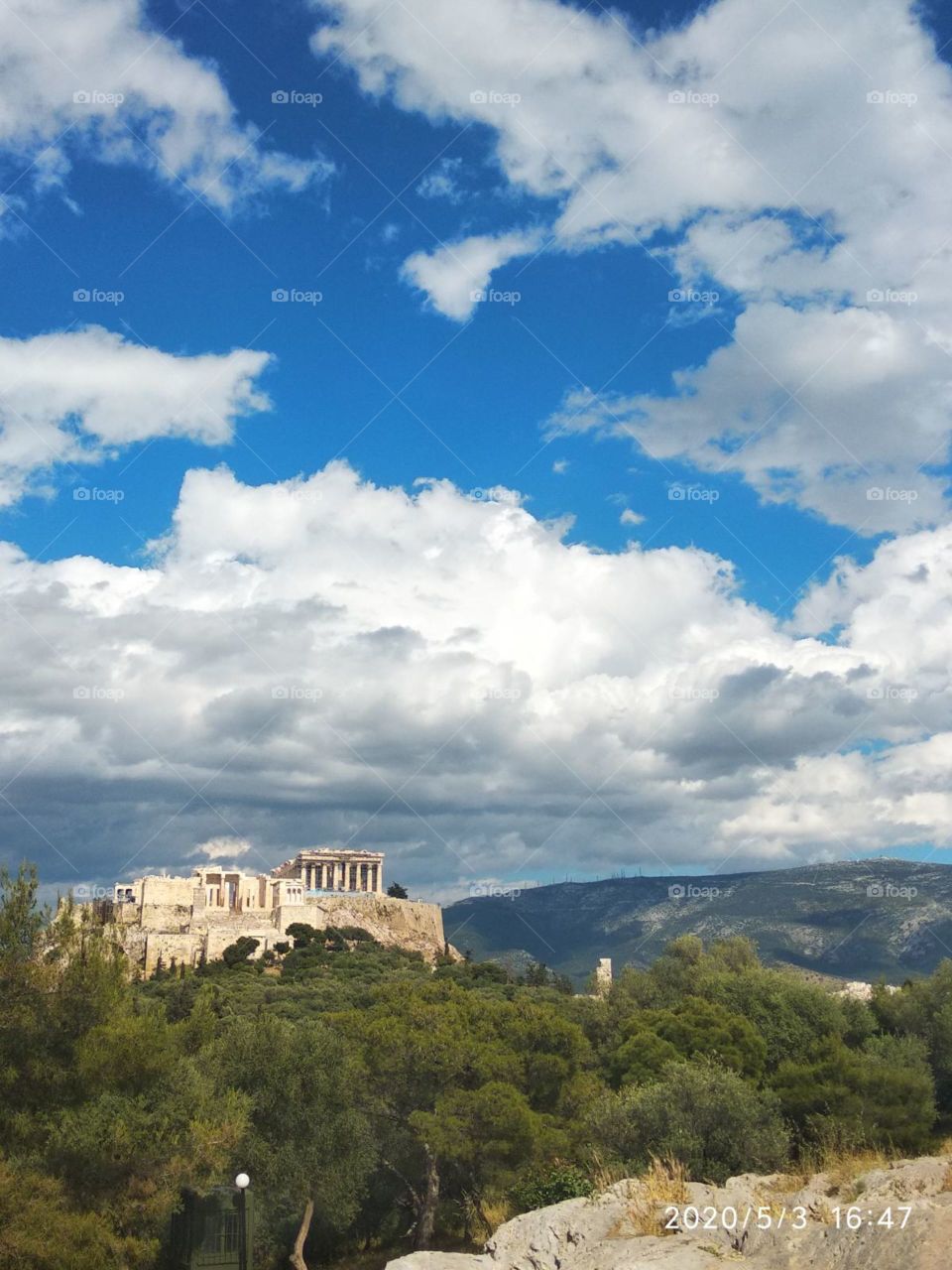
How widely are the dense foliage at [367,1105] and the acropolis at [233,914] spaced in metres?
54.3

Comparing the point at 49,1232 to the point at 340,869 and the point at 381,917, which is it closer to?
the point at 381,917

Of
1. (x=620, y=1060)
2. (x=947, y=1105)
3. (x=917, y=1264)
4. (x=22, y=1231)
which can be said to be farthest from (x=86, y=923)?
(x=947, y=1105)

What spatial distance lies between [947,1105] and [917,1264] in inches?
1649

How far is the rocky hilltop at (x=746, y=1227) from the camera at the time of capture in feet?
30.4

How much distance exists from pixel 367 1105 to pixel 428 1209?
317 centimetres

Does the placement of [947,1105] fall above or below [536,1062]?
below

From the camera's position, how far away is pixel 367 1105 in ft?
93.8

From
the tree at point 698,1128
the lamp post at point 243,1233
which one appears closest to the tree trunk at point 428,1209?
the tree at point 698,1128

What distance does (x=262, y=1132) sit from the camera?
2556 cm

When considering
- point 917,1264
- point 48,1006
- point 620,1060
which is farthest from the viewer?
point 620,1060

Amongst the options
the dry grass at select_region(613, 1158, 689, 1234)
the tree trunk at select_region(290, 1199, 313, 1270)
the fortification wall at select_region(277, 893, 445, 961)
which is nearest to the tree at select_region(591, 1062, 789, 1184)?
the tree trunk at select_region(290, 1199, 313, 1270)

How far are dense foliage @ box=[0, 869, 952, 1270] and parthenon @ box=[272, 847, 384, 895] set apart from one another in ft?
314

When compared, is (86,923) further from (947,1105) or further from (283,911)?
(283,911)

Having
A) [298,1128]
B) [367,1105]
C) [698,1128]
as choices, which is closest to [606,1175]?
[698,1128]
